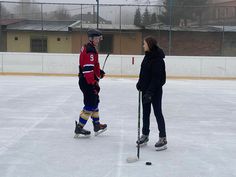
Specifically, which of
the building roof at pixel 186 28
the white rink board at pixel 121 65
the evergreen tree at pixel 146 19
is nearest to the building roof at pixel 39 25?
the evergreen tree at pixel 146 19

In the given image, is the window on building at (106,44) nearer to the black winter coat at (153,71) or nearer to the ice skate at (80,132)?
the ice skate at (80,132)

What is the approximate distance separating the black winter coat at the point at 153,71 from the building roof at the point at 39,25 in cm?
2005

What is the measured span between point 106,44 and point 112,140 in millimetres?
17624

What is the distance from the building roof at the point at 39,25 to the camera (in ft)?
80.7

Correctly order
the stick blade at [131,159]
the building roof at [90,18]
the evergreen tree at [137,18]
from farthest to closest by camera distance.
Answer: the evergreen tree at [137,18]
the building roof at [90,18]
the stick blade at [131,159]

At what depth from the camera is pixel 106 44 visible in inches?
908

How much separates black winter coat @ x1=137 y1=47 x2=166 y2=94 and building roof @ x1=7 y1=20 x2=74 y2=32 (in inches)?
789

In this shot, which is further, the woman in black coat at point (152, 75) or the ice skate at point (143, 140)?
the ice skate at point (143, 140)

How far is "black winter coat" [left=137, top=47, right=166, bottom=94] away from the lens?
16.0 ft

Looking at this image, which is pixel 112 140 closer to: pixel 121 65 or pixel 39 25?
pixel 121 65

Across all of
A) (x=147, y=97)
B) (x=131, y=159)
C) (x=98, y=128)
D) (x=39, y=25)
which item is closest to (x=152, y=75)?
Result: (x=147, y=97)

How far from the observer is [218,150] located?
17.4 feet

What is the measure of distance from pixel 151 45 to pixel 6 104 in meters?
4.92

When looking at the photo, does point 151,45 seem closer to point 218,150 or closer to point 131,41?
point 218,150
